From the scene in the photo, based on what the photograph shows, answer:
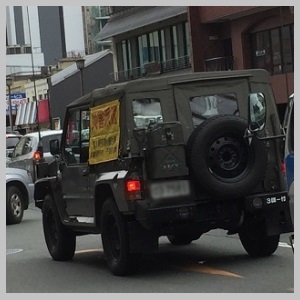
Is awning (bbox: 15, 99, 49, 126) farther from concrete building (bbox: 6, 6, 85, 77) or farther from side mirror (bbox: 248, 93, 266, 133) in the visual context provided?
side mirror (bbox: 248, 93, 266, 133)

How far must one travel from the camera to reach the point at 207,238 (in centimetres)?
1313

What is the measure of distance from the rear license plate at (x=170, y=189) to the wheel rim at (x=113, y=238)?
0.81 metres

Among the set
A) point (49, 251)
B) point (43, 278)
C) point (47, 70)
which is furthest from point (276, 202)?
point (47, 70)

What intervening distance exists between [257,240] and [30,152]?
12253 mm

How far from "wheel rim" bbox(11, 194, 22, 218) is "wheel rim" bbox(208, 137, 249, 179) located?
8.98m

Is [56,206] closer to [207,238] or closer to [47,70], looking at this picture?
[207,238]

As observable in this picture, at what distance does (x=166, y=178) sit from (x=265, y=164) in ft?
3.74

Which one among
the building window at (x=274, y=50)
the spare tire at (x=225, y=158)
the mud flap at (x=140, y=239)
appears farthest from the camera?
the building window at (x=274, y=50)

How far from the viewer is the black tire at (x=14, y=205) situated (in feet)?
57.0

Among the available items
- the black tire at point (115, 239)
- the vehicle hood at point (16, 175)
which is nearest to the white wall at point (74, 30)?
the vehicle hood at point (16, 175)

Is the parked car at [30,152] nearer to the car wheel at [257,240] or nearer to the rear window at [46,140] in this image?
the rear window at [46,140]

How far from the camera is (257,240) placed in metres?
10.6

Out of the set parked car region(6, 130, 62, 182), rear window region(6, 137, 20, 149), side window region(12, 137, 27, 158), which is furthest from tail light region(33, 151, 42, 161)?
rear window region(6, 137, 20, 149)

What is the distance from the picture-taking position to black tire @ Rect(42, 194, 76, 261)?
1171 centimetres
